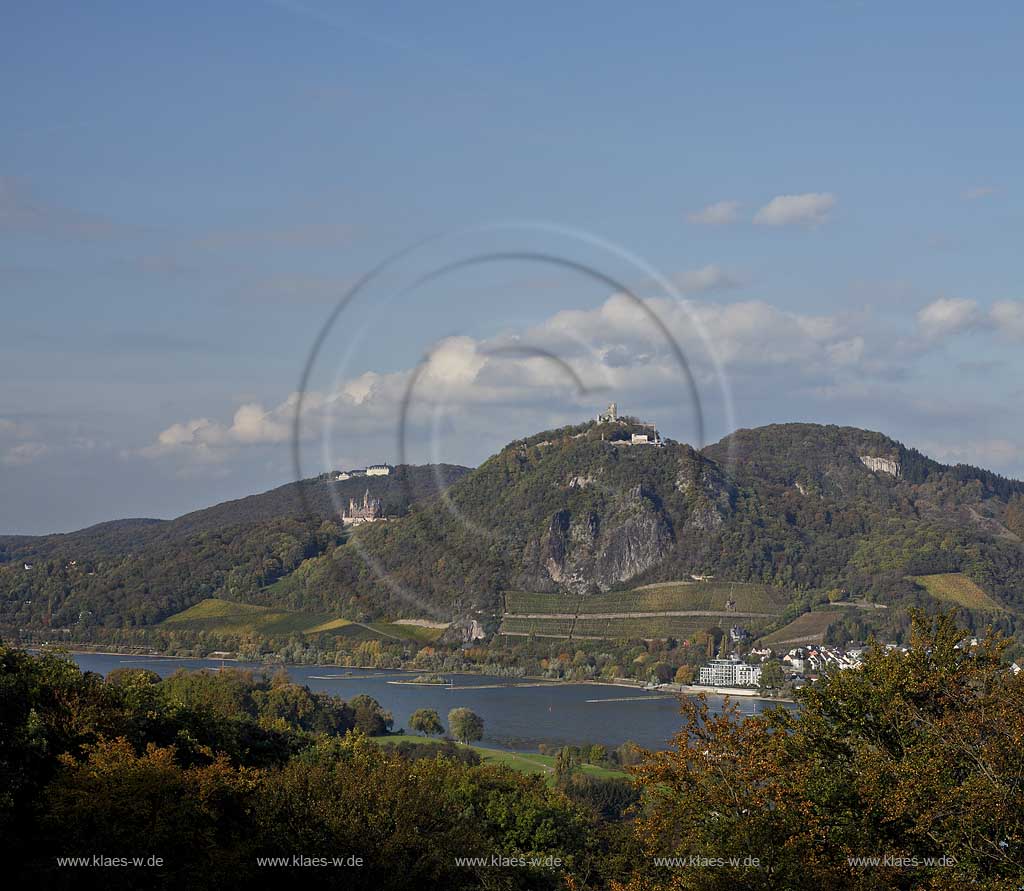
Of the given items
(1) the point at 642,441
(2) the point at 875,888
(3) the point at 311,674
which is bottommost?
(3) the point at 311,674

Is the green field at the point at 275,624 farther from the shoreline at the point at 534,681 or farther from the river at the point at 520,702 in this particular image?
the river at the point at 520,702

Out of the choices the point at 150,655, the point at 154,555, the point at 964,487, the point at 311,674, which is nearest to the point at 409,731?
the point at 311,674

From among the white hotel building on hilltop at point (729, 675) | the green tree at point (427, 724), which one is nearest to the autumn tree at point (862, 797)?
the green tree at point (427, 724)

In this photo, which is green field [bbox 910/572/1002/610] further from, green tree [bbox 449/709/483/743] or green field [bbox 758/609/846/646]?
green tree [bbox 449/709/483/743]

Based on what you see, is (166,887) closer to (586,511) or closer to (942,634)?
(942,634)

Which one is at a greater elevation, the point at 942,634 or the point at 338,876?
the point at 942,634

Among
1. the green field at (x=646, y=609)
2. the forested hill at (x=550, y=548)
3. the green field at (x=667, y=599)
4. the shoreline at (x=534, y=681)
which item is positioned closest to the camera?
the shoreline at (x=534, y=681)
